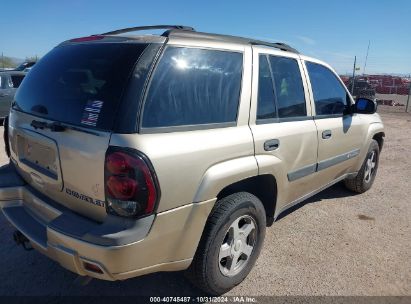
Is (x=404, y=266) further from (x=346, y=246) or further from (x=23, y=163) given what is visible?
(x=23, y=163)

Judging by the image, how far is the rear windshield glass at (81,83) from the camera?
2.17 m

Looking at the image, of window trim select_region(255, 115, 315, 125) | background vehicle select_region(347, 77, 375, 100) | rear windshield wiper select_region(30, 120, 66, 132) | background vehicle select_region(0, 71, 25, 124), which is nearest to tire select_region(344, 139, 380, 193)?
window trim select_region(255, 115, 315, 125)

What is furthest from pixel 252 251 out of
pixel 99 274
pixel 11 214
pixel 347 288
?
pixel 11 214

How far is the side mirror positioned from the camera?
4.21 metres

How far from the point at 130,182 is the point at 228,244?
1094 mm

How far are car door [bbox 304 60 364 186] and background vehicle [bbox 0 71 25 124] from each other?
9.63 m

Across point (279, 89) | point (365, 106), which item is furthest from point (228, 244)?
point (365, 106)

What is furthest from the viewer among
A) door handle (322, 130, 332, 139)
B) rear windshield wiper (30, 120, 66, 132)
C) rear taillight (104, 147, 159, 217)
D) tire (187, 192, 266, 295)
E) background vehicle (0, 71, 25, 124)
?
background vehicle (0, 71, 25, 124)

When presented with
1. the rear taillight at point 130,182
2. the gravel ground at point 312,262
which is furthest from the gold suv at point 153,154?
the gravel ground at point 312,262

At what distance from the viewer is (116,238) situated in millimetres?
2008

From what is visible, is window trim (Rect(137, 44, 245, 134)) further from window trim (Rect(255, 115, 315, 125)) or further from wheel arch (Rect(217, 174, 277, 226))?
wheel arch (Rect(217, 174, 277, 226))

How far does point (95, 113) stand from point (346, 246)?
9.25 feet

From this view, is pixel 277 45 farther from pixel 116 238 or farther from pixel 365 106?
pixel 116 238

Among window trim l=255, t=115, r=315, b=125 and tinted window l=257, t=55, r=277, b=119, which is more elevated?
tinted window l=257, t=55, r=277, b=119
